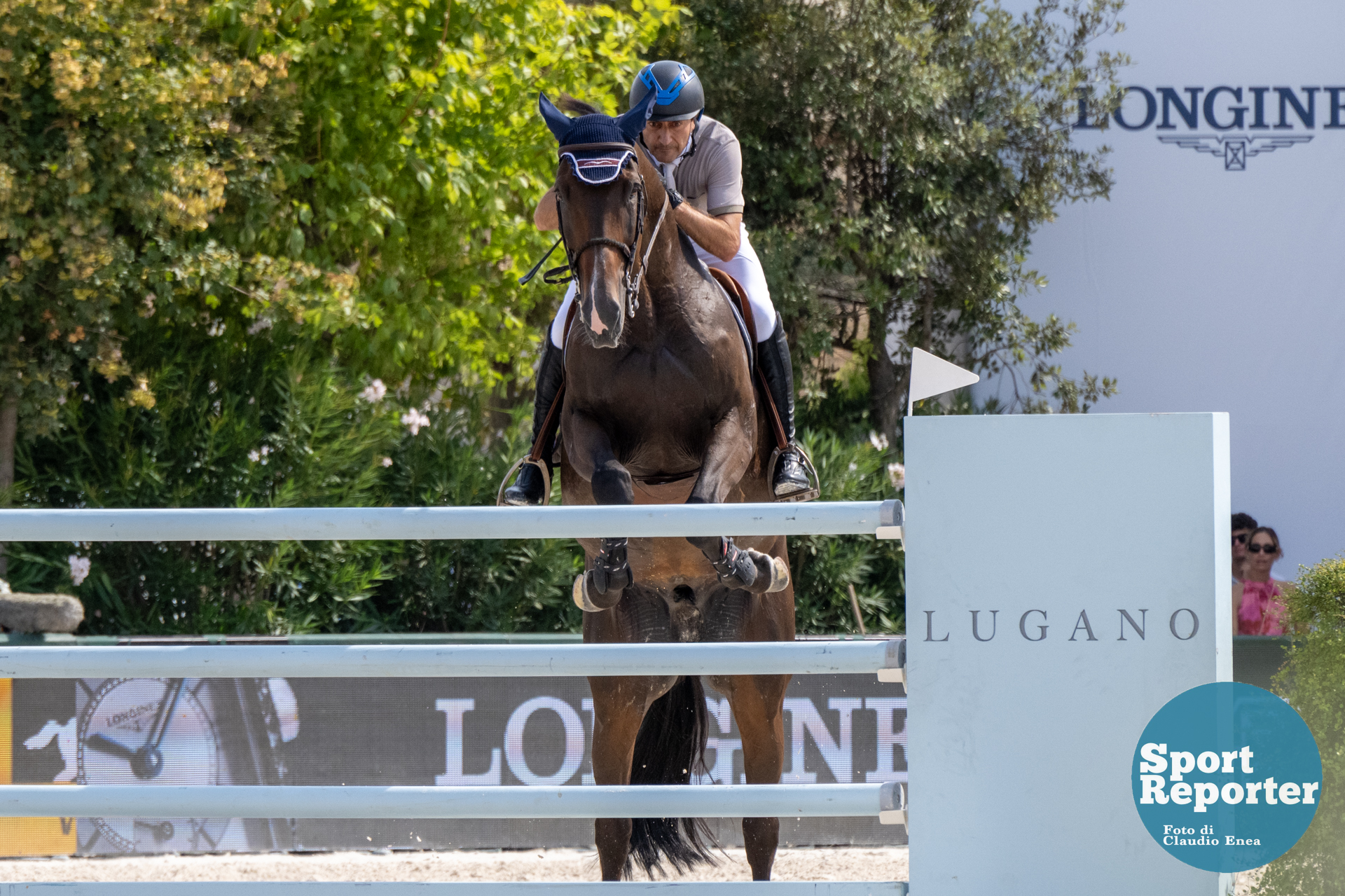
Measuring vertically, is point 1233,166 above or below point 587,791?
above

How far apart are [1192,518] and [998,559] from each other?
0.31 m

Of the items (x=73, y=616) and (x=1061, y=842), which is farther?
(x=73, y=616)

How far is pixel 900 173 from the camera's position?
946 centimetres

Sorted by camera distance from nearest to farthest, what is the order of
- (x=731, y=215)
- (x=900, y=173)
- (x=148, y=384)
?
1. (x=731, y=215)
2. (x=148, y=384)
3. (x=900, y=173)

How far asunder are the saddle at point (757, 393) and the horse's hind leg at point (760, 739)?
756mm

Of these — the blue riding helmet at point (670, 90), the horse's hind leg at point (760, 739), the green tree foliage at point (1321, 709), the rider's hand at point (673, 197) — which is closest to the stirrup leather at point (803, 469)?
the horse's hind leg at point (760, 739)

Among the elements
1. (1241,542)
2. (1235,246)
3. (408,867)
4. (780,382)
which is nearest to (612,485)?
(780,382)

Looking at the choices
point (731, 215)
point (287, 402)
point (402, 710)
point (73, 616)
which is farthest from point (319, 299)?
point (731, 215)

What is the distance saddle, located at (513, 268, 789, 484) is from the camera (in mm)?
4270

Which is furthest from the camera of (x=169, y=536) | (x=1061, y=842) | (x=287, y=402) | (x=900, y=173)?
(x=900, y=173)

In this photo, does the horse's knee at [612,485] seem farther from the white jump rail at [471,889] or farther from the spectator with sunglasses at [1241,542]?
the spectator with sunglasses at [1241,542]

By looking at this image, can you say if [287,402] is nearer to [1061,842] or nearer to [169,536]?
[169,536]

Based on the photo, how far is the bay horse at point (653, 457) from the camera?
359cm

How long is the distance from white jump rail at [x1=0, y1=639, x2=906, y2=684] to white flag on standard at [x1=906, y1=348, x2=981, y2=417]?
729 mm
